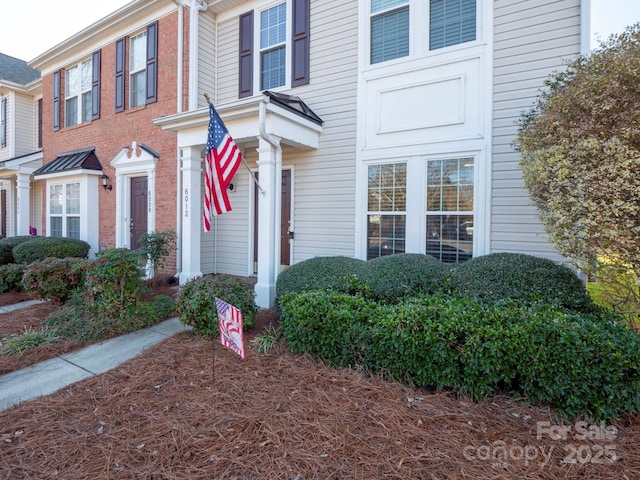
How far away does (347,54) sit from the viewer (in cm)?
647

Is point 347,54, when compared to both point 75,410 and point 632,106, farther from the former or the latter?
point 75,410

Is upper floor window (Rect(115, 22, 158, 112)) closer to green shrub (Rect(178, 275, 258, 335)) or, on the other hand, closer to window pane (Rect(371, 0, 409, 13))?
window pane (Rect(371, 0, 409, 13))

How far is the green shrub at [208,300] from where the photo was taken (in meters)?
4.24

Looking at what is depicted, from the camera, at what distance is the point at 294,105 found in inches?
247

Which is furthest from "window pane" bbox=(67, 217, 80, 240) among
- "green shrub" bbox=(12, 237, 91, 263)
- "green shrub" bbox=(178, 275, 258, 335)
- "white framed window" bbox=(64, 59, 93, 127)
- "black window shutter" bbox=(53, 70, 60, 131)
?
"green shrub" bbox=(178, 275, 258, 335)

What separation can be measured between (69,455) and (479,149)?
5938 mm

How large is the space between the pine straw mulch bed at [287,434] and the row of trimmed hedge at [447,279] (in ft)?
4.08

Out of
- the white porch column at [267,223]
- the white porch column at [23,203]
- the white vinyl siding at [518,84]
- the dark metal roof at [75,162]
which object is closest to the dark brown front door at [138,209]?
the dark metal roof at [75,162]

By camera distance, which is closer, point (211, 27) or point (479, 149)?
point (479, 149)

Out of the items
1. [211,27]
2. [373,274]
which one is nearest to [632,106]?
[373,274]

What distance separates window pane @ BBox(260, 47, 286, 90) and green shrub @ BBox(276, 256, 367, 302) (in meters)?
4.33

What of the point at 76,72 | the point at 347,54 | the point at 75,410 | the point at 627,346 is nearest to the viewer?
the point at 627,346

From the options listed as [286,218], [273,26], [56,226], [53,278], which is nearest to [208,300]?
[53,278]

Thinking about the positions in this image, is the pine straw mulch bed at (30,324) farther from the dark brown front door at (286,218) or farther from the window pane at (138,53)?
the window pane at (138,53)
